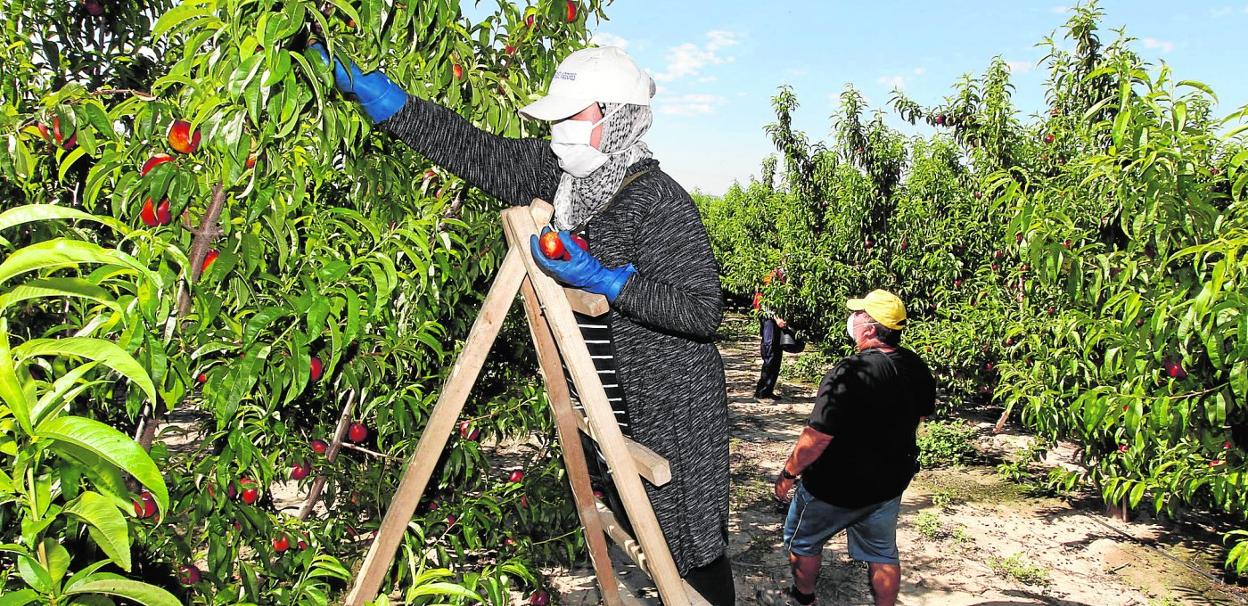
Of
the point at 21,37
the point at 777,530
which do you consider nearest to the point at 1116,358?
the point at 777,530

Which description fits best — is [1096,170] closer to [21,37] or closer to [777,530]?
[777,530]

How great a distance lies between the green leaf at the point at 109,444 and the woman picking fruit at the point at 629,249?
37.4 inches

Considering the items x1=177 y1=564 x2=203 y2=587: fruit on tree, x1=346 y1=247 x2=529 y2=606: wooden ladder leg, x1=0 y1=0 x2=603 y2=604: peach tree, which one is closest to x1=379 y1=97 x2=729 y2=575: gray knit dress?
x1=0 y1=0 x2=603 y2=604: peach tree

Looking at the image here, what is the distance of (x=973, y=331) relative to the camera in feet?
19.1

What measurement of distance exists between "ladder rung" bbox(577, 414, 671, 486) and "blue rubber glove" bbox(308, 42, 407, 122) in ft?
2.57

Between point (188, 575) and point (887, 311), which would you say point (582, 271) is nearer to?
point (188, 575)

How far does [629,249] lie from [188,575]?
42.5 inches

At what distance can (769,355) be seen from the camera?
7871 millimetres

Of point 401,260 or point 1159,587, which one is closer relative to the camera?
point 401,260

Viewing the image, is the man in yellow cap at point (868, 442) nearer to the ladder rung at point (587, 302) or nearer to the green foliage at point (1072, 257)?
the green foliage at point (1072, 257)

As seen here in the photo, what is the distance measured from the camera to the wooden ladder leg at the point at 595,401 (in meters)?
1.58

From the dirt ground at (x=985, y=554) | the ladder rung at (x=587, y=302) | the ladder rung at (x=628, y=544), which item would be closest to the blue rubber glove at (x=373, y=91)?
the ladder rung at (x=587, y=302)

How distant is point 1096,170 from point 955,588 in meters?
2.08

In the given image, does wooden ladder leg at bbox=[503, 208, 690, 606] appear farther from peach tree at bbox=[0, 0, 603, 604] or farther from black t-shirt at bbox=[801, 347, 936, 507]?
black t-shirt at bbox=[801, 347, 936, 507]
